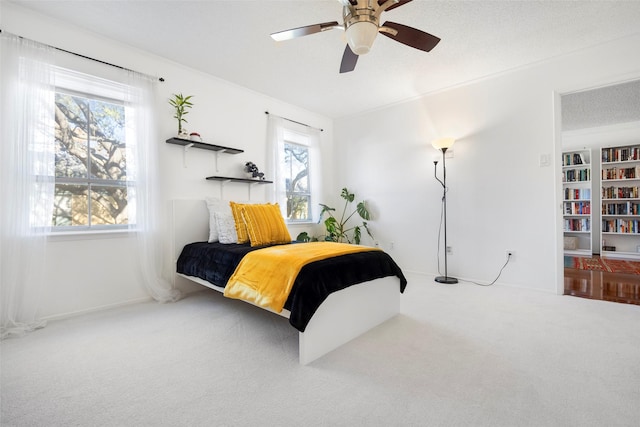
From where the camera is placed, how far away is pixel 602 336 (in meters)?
2.04

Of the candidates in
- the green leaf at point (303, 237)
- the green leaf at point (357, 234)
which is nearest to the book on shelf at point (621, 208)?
the green leaf at point (357, 234)

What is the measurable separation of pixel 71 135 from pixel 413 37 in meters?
3.12

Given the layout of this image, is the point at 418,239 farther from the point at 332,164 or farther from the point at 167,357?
the point at 167,357

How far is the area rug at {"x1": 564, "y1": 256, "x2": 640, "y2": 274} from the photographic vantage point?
4.35 metres

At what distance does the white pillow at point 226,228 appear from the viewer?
120 inches

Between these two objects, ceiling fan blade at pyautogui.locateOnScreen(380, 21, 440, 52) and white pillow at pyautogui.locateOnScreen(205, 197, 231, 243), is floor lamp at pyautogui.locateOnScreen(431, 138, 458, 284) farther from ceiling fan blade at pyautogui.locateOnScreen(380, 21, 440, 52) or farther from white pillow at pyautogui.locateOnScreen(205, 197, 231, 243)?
white pillow at pyautogui.locateOnScreen(205, 197, 231, 243)

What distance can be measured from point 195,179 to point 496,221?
3.73 metres

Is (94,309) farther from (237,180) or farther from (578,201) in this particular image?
(578,201)

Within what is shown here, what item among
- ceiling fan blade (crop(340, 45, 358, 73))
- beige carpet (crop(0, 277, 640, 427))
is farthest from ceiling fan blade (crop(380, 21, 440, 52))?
beige carpet (crop(0, 277, 640, 427))

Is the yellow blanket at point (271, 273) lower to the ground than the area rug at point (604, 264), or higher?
higher

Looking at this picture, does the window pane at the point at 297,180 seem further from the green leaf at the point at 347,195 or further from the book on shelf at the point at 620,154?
the book on shelf at the point at 620,154

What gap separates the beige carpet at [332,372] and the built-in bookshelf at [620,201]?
4012mm

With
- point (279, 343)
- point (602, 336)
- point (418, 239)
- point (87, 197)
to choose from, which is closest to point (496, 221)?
point (418, 239)

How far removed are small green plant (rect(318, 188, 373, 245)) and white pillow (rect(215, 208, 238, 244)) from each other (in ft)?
6.42
